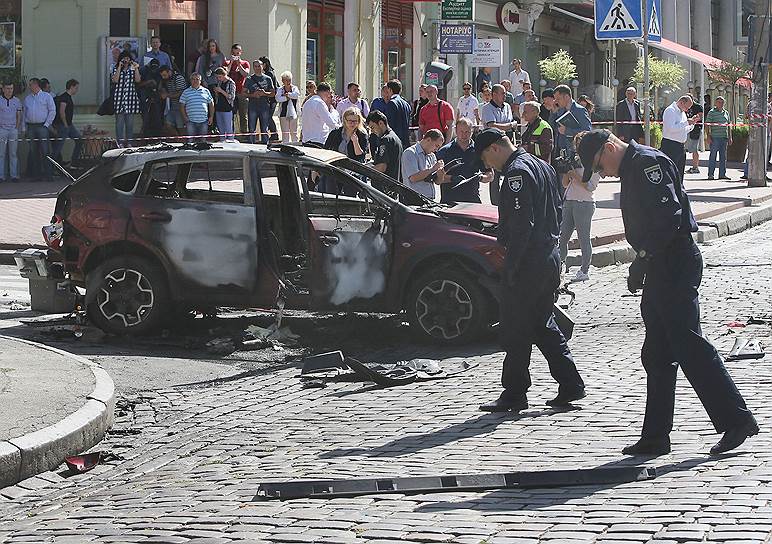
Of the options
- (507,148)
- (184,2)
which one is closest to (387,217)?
(507,148)

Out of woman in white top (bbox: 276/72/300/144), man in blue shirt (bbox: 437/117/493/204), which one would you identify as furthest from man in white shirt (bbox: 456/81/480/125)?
man in blue shirt (bbox: 437/117/493/204)

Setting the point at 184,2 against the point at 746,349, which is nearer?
the point at 746,349

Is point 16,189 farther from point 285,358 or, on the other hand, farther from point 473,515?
point 473,515

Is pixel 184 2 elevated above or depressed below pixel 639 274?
above

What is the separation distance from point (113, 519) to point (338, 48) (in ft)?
92.6

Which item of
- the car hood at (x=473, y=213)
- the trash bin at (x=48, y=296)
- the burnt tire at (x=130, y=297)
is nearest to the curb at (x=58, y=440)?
the burnt tire at (x=130, y=297)

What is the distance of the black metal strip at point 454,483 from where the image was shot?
7.02 metres

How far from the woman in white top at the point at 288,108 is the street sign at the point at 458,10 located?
12701mm

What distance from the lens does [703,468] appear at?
7.25 metres

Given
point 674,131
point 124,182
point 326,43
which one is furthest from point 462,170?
point 326,43

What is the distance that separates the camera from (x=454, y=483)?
279 inches

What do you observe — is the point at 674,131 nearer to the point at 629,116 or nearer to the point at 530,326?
the point at 629,116

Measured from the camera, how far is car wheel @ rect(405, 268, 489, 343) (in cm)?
1191

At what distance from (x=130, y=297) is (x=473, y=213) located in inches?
116
